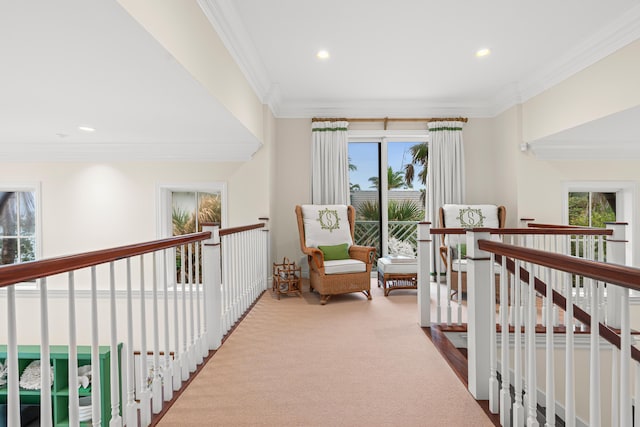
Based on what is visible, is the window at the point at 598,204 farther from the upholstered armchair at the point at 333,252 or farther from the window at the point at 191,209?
the window at the point at 191,209

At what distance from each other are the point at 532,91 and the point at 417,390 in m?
4.05

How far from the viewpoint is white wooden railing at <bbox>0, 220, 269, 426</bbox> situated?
1057 millimetres

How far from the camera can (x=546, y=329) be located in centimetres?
151

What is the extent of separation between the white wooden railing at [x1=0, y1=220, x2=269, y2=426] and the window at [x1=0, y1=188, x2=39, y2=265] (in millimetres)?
607

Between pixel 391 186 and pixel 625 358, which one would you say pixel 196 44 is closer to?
pixel 625 358

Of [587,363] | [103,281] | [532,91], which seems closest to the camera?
[587,363]

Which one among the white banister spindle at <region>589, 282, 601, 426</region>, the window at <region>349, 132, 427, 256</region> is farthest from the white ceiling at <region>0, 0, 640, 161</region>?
the white banister spindle at <region>589, 282, 601, 426</region>

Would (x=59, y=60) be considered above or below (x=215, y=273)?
above

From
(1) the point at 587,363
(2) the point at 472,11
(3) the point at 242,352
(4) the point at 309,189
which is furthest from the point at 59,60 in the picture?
(1) the point at 587,363

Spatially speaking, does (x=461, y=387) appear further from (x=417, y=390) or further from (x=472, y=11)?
(x=472, y=11)

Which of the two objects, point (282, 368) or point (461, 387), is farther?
point (282, 368)

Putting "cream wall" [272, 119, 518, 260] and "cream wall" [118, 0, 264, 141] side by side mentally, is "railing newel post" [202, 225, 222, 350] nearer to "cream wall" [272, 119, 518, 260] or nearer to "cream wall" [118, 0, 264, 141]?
"cream wall" [118, 0, 264, 141]

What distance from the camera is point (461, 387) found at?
1.97 metres

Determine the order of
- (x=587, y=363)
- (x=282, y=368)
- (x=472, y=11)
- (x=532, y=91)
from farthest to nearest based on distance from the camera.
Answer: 1. (x=532, y=91)
2. (x=587, y=363)
3. (x=472, y=11)
4. (x=282, y=368)
